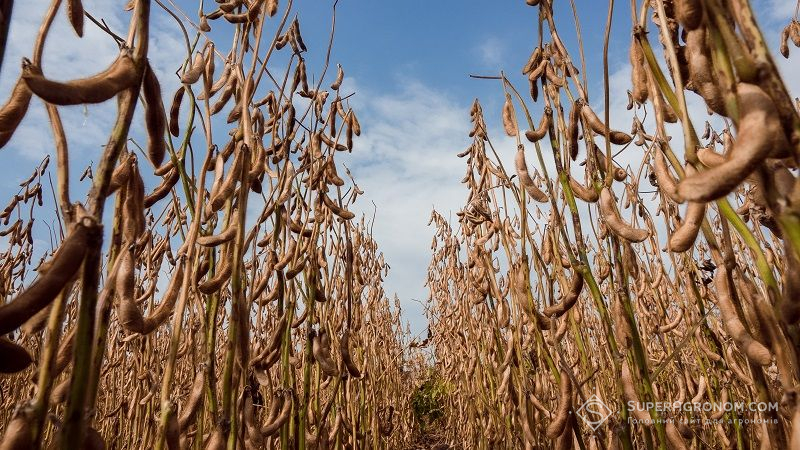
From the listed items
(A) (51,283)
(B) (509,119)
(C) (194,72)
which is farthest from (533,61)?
(A) (51,283)

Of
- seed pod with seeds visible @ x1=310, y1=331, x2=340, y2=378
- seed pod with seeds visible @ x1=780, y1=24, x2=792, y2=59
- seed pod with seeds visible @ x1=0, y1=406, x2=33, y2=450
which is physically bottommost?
seed pod with seeds visible @ x1=0, y1=406, x2=33, y2=450

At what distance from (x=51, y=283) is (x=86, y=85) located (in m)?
0.20

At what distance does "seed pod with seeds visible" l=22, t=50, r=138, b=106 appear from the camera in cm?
51

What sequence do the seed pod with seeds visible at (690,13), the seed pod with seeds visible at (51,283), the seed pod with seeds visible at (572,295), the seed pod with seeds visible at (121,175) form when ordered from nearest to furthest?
the seed pod with seeds visible at (51,283)
the seed pod with seeds visible at (690,13)
the seed pod with seeds visible at (121,175)
the seed pod with seeds visible at (572,295)

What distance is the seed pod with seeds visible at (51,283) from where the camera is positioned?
1.49 ft

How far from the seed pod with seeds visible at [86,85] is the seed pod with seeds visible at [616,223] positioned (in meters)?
0.80

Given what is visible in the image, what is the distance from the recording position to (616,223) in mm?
983

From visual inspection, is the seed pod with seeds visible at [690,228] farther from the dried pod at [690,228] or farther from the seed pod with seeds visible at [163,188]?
the seed pod with seeds visible at [163,188]

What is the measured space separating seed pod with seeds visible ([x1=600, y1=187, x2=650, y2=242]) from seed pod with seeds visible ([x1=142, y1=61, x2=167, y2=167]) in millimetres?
756

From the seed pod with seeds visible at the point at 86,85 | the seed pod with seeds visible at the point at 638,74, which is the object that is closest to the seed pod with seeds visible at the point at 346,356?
the seed pod with seeds visible at the point at 638,74

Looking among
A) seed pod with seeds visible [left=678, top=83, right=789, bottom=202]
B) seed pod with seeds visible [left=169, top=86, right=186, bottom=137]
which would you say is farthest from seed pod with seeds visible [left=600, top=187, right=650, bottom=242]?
seed pod with seeds visible [left=169, top=86, right=186, bottom=137]

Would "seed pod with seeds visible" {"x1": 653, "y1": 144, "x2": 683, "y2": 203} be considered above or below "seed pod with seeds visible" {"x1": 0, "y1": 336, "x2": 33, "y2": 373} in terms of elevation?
above

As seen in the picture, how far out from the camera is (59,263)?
0.47 meters

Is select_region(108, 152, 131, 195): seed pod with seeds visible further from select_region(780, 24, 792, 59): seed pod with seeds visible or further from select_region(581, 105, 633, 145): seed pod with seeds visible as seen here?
select_region(780, 24, 792, 59): seed pod with seeds visible
